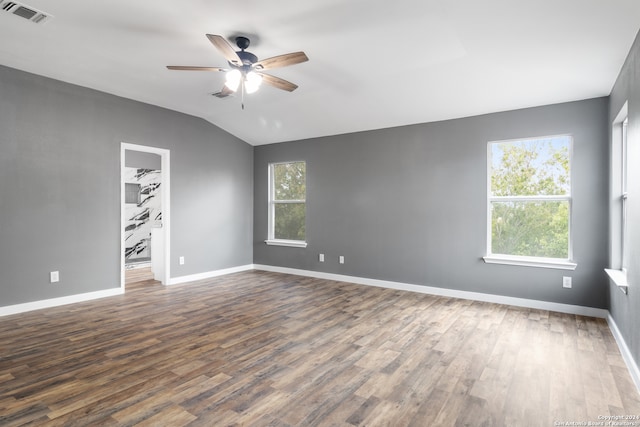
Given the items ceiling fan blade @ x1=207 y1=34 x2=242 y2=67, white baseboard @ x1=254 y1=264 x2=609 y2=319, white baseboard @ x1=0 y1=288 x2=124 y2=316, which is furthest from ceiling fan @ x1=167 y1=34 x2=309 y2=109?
white baseboard @ x1=254 y1=264 x2=609 y2=319

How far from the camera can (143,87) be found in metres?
4.48

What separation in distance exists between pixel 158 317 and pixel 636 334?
4334mm

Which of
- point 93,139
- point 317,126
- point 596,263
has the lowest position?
point 596,263

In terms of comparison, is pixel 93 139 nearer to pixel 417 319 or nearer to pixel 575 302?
pixel 417 319

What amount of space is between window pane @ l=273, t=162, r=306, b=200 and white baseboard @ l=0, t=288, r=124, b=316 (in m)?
3.13

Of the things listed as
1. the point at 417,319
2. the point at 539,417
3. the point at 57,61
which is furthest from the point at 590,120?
the point at 57,61

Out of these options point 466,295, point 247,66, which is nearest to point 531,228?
point 466,295

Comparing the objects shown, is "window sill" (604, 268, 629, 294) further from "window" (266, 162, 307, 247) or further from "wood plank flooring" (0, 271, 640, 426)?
"window" (266, 162, 307, 247)

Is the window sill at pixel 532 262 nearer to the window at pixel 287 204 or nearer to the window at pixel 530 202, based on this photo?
the window at pixel 530 202

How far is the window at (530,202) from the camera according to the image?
4141 millimetres

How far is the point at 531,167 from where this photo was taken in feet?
14.2

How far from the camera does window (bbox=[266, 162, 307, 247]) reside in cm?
637

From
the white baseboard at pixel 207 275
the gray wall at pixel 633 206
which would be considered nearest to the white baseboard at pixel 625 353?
the gray wall at pixel 633 206

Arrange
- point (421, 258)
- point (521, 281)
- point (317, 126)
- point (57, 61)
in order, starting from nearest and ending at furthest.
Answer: point (57, 61)
point (521, 281)
point (421, 258)
point (317, 126)
